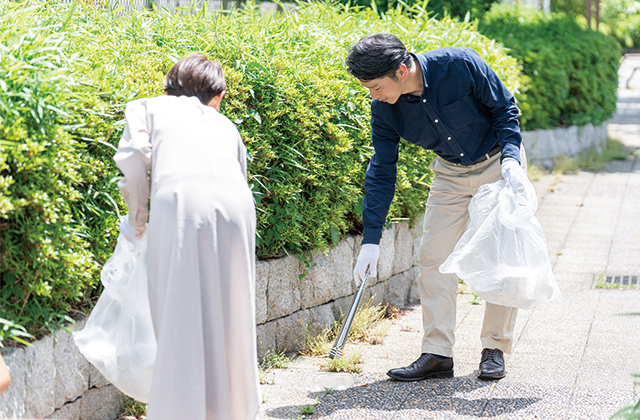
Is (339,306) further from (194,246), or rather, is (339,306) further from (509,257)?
(194,246)

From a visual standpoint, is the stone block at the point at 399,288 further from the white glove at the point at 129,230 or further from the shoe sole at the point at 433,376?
the white glove at the point at 129,230

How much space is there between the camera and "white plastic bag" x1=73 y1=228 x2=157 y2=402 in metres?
2.65

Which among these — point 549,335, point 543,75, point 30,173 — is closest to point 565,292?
point 549,335

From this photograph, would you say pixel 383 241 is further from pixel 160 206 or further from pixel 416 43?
pixel 160 206

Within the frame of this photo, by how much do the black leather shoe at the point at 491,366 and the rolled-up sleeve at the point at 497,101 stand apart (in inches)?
41.4

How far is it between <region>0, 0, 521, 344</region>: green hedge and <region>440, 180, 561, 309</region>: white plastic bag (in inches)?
39.1

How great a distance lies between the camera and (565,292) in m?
5.32

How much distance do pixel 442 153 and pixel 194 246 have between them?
1.78 m

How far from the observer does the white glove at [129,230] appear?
269 cm

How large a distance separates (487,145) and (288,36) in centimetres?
158

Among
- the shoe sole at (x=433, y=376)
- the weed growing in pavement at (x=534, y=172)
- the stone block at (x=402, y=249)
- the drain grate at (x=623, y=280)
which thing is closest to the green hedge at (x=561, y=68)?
the weed growing in pavement at (x=534, y=172)

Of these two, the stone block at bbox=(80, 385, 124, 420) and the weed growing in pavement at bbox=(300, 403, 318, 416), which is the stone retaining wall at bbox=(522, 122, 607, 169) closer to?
the weed growing in pavement at bbox=(300, 403, 318, 416)

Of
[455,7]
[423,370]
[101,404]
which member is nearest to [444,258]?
[423,370]

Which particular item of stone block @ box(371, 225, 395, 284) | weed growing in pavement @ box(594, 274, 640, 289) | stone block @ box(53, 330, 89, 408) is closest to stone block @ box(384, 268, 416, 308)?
stone block @ box(371, 225, 395, 284)
